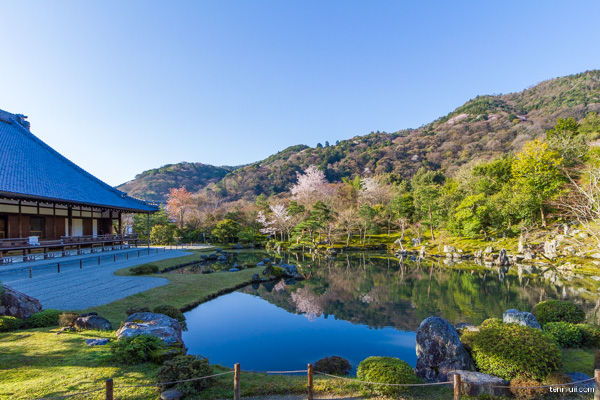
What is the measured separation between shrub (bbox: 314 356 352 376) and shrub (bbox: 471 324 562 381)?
7.89 feet

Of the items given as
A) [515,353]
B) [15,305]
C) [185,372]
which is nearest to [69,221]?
[15,305]

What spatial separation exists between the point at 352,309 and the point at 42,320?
933 cm

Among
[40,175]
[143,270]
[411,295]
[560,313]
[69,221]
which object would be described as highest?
[40,175]

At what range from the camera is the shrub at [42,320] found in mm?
6980

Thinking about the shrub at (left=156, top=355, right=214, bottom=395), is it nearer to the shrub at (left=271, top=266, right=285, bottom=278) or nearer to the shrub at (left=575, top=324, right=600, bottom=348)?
the shrub at (left=575, top=324, right=600, bottom=348)

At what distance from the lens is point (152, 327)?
600 cm

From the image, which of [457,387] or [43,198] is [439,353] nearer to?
[457,387]

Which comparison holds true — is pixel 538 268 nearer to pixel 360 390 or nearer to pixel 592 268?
pixel 592 268

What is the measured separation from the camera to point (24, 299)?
7496 millimetres

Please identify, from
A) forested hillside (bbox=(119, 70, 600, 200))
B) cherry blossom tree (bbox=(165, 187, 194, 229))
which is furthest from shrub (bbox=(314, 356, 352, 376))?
forested hillside (bbox=(119, 70, 600, 200))

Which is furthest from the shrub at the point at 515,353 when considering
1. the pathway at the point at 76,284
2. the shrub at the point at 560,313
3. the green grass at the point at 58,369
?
the pathway at the point at 76,284

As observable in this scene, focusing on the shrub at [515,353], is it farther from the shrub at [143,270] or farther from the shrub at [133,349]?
the shrub at [143,270]

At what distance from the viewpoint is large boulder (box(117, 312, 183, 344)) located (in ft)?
18.7

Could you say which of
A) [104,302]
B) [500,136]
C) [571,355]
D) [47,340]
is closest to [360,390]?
[571,355]
